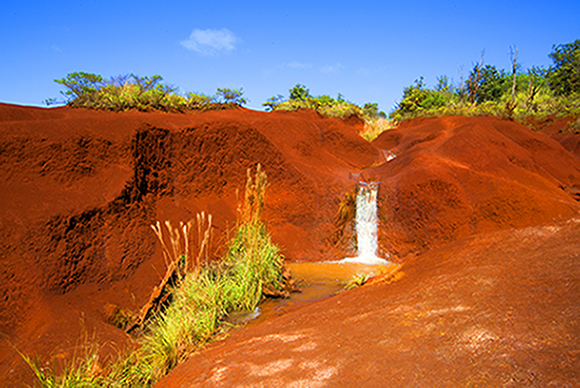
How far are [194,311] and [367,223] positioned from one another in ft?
17.7

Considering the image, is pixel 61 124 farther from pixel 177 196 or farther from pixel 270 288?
pixel 270 288

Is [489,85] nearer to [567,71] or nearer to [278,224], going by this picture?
[567,71]

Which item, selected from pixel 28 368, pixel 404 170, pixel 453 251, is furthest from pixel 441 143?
pixel 28 368

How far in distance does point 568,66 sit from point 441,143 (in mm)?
23626

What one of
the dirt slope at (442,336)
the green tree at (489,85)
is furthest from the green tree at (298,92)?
the dirt slope at (442,336)

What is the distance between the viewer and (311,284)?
6.00 metres

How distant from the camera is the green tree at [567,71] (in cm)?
2608

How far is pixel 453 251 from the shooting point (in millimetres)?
3879

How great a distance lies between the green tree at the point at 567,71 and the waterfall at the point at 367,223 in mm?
25094

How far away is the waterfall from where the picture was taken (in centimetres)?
818

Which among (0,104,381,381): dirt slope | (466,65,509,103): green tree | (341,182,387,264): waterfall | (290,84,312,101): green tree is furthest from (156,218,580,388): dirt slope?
(466,65,509,103): green tree

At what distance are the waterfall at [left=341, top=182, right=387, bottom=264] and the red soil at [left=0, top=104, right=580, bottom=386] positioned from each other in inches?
9.7

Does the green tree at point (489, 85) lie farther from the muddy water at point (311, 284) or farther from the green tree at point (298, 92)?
the muddy water at point (311, 284)

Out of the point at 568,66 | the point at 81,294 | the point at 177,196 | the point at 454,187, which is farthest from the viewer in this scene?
the point at 568,66
